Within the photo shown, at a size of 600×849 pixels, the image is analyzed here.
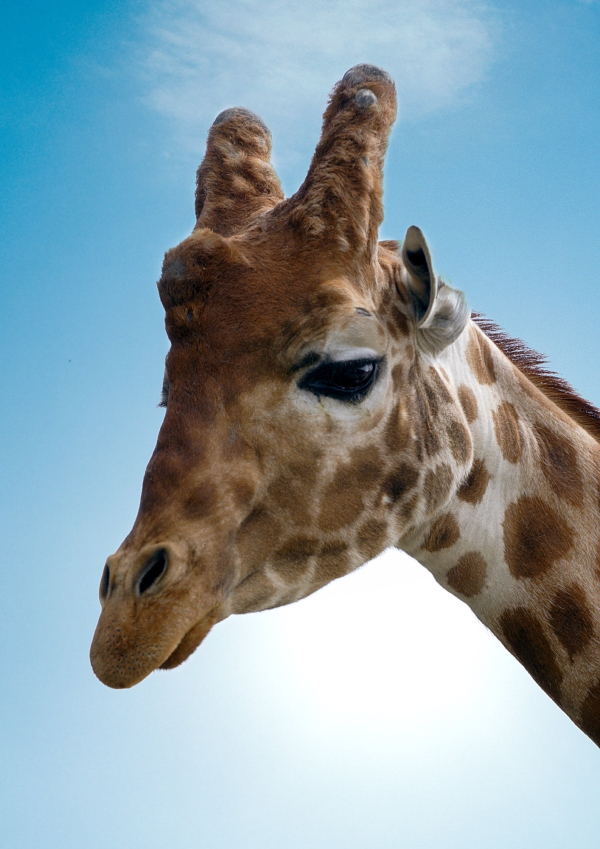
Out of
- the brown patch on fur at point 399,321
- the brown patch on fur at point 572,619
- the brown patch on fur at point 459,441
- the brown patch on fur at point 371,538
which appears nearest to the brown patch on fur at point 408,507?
the brown patch on fur at point 371,538

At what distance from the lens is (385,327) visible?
396 cm

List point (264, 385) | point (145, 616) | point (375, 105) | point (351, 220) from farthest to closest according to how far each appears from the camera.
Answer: point (375, 105) → point (351, 220) → point (264, 385) → point (145, 616)

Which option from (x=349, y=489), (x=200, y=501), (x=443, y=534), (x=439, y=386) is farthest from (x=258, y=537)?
(x=439, y=386)

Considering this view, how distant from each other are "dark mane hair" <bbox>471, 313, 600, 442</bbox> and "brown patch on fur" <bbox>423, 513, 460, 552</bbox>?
142cm

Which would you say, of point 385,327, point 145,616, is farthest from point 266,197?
point 145,616

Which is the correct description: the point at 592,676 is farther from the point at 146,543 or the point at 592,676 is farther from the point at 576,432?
the point at 146,543

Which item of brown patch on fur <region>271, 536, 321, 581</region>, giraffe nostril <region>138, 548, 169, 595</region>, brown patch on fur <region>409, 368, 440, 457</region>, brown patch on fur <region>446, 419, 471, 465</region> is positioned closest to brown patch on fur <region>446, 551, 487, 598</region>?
brown patch on fur <region>446, 419, 471, 465</region>

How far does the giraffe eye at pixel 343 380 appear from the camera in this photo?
3.66 m

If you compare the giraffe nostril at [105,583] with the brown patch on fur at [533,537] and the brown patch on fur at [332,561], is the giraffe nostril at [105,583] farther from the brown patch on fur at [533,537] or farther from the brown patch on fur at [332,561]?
the brown patch on fur at [533,537]

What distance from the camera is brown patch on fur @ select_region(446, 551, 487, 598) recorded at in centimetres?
435

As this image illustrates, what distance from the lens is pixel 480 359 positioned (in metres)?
4.74

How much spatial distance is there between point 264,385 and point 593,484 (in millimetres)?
2204

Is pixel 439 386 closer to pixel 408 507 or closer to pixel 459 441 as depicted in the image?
pixel 459 441

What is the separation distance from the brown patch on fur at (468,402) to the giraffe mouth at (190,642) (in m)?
1.86
